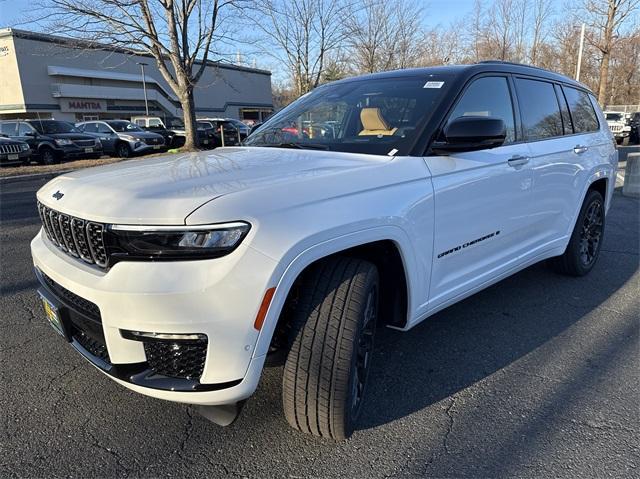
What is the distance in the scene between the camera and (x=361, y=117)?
3043mm

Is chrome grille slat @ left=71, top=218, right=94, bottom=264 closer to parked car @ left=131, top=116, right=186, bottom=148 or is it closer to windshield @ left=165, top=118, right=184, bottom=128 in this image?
parked car @ left=131, top=116, right=186, bottom=148

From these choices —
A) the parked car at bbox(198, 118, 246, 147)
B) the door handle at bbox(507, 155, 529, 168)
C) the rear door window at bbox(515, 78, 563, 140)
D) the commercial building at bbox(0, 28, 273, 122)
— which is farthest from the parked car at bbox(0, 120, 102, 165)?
the door handle at bbox(507, 155, 529, 168)

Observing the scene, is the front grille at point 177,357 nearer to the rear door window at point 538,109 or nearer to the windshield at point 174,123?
the rear door window at point 538,109

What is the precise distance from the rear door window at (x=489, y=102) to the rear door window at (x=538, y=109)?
19 centimetres

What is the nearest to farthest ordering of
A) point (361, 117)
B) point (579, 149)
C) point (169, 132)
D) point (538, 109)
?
point (361, 117), point (538, 109), point (579, 149), point (169, 132)

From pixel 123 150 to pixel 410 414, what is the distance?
19331mm

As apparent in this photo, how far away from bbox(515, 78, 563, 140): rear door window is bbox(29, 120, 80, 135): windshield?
17367 mm

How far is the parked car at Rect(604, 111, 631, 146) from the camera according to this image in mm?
23328

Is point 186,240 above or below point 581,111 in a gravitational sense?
below

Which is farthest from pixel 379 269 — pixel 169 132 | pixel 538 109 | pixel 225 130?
pixel 169 132

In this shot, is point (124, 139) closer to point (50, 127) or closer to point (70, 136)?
point (70, 136)

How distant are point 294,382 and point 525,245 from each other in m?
2.16

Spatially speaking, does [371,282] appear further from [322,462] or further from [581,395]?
[581,395]

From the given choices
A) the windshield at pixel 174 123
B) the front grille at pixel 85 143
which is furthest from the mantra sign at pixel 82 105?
the front grille at pixel 85 143
